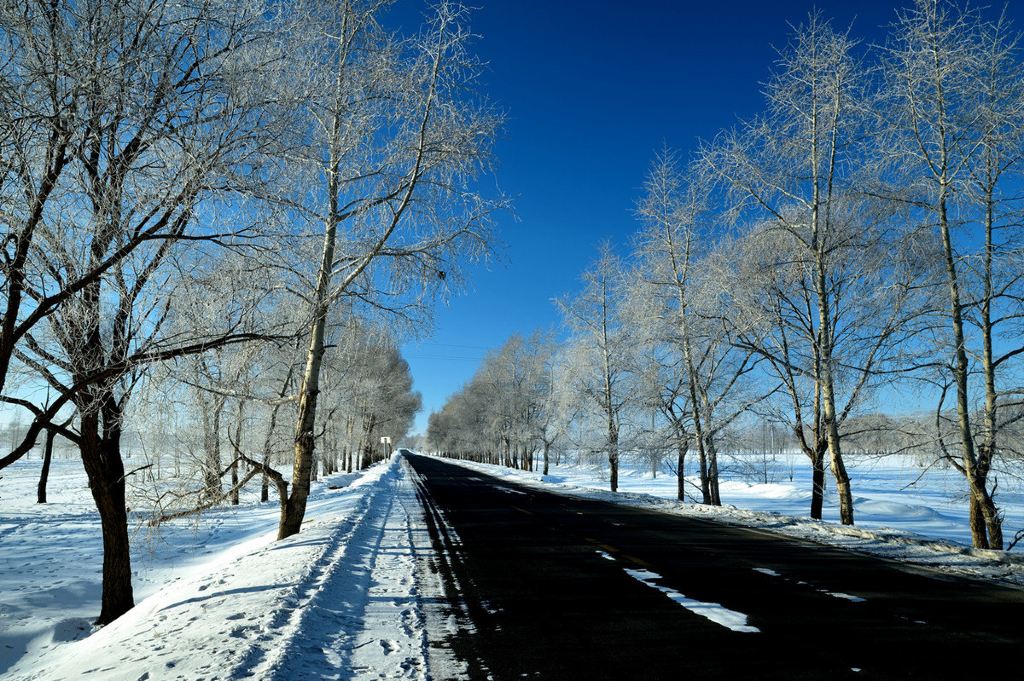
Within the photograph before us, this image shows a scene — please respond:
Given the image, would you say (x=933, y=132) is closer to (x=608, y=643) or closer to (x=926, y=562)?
(x=926, y=562)

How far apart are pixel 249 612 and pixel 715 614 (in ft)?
13.1

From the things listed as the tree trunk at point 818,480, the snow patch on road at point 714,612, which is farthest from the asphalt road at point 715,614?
the tree trunk at point 818,480

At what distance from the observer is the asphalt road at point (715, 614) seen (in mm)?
3686

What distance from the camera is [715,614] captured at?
15.9 ft

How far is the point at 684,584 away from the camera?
19.6 feet

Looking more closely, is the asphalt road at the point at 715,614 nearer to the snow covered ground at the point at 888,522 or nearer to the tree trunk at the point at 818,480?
the snow covered ground at the point at 888,522

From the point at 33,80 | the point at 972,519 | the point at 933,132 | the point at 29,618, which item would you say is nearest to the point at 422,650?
the point at 33,80

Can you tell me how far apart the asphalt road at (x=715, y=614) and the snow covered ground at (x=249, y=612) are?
611mm

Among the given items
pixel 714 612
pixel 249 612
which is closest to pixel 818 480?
pixel 714 612

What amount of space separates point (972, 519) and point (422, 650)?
36.8 ft

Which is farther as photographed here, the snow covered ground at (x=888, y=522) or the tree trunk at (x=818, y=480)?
the tree trunk at (x=818, y=480)

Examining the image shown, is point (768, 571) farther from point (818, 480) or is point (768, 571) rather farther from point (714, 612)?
point (818, 480)

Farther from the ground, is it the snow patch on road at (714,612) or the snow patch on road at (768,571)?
the snow patch on road at (714,612)

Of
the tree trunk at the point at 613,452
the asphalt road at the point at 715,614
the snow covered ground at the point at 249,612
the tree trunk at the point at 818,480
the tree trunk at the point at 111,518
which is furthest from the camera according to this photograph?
the tree trunk at the point at 613,452
